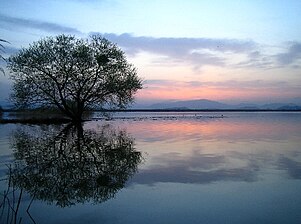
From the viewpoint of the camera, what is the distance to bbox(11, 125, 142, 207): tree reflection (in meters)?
9.67

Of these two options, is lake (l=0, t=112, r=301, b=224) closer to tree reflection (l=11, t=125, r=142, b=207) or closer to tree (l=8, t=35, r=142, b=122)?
tree reflection (l=11, t=125, r=142, b=207)

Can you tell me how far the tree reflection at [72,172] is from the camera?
967 cm

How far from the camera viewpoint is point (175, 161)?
1567cm

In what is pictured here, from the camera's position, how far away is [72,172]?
1246 cm

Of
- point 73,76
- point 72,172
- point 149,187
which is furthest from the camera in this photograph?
point 73,76

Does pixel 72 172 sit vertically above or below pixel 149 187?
above

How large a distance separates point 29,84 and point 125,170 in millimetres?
35963

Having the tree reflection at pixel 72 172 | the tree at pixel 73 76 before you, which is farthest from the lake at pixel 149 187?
the tree at pixel 73 76

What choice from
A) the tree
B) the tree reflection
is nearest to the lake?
the tree reflection

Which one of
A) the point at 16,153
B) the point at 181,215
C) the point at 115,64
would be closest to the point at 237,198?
the point at 181,215

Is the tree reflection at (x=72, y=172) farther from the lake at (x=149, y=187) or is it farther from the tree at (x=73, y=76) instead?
the tree at (x=73, y=76)

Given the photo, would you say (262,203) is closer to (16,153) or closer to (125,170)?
(125,170)

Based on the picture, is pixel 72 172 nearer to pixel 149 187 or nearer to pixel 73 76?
pixel 149 187

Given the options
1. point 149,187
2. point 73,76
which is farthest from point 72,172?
point 73,76
